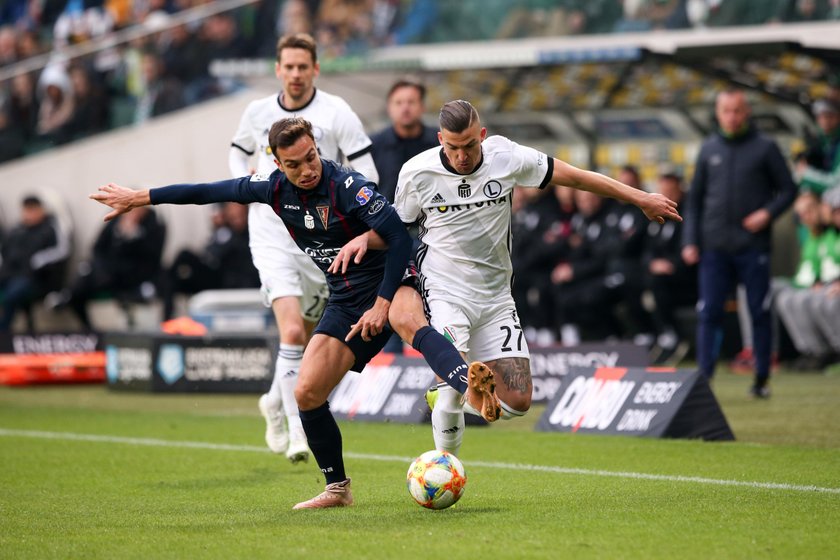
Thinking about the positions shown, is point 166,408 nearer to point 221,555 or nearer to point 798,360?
point 798,360

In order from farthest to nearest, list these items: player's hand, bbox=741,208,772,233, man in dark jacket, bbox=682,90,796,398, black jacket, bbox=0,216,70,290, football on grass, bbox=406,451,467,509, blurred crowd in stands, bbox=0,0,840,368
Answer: black jacket, bbox=0,216,70,290
blurred crowd in stands, bbox=0,0,840,368
man in dark jacket, bbox=682,90,796,398
player's hand, bbox=741,208,772,233
football on grass, bbox=406,451,467,509

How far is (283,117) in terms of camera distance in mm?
9508

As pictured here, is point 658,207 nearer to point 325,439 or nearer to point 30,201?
point 325,439

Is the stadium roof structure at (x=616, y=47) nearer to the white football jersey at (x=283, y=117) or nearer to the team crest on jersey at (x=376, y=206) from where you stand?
the white football jersey at (x=283, y=117)

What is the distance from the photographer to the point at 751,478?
7.89 meters

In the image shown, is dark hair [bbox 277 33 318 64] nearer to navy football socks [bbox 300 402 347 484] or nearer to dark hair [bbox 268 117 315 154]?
dark hair [bbox 268 117 315 154]

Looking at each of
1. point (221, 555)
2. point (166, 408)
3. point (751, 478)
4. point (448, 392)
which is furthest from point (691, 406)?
point (166, 408)

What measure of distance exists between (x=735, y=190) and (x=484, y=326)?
5.52m

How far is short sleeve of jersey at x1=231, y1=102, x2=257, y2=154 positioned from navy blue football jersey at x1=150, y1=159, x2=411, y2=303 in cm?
232

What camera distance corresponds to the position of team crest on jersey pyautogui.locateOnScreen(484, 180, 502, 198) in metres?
7.55

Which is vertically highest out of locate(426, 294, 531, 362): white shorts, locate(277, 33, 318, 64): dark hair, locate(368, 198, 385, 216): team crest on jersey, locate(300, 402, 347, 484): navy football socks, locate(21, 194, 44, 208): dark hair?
locate(277, 33, 318, 64): dark hair

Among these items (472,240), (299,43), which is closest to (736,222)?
(299,43)

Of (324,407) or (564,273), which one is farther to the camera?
(564,273)

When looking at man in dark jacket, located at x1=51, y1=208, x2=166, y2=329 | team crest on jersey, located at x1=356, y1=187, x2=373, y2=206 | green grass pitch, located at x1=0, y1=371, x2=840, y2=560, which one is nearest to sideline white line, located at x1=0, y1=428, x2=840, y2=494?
green grass pitch, located at x1=0, y1=371, x2=840, y2=560
